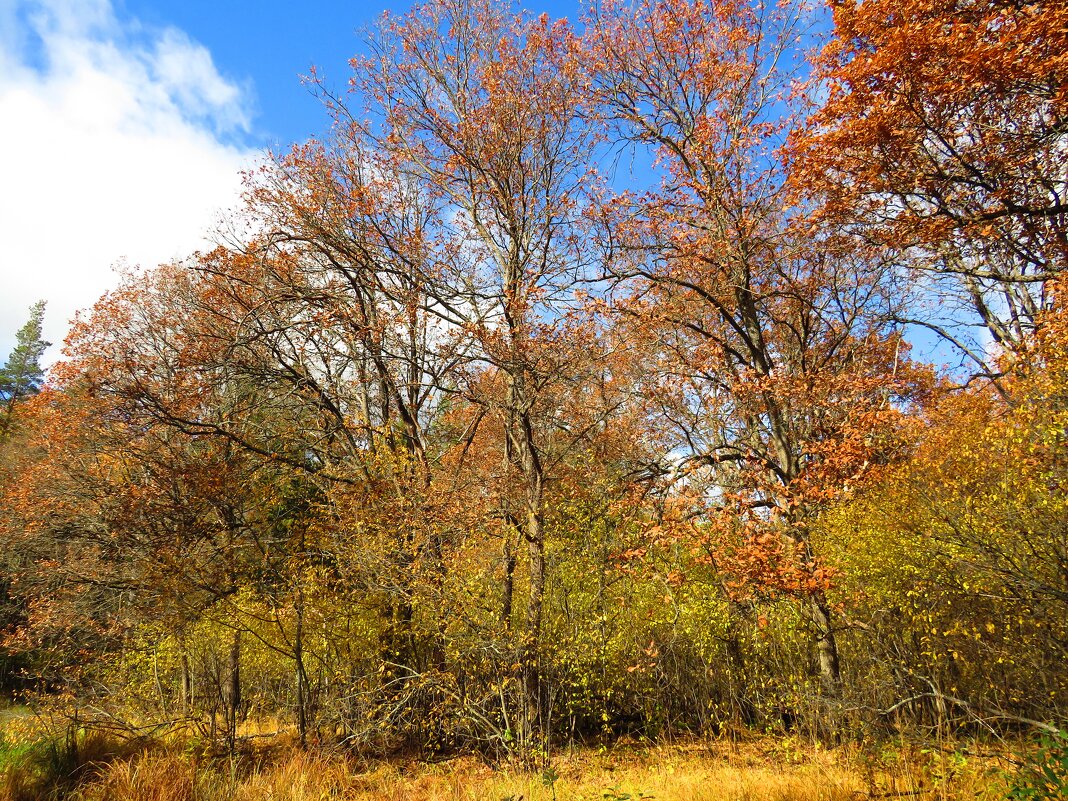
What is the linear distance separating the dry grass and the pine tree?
32.5 m

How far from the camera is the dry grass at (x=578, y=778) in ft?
18.4

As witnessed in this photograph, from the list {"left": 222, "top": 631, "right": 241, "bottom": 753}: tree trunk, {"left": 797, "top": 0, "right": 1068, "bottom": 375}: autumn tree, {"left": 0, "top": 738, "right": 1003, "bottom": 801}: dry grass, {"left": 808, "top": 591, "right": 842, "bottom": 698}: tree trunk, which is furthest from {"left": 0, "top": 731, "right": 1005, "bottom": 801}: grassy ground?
{"left": 797, "top": 0, "right": 1068, "bottom": 375}: autumn tree

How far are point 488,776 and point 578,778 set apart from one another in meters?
1.33

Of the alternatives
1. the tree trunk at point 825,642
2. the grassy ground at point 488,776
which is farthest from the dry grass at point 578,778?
the tree trunk at point 825,642

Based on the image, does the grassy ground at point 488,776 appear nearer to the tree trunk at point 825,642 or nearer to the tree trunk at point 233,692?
the tree trunk at point 233,692

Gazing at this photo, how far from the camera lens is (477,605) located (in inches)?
307

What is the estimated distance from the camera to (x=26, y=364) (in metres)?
32.9

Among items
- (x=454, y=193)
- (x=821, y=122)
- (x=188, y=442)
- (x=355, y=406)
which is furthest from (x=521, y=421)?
(x=821, y=122)

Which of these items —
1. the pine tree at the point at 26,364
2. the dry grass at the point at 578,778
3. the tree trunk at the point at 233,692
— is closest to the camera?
the dry grass at the point at 578,778

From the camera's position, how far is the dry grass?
18.4 ft

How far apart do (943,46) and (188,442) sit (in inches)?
476

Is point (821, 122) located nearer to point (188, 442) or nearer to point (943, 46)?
point (943, 46)

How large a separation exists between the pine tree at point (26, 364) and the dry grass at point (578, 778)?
32.5 meters

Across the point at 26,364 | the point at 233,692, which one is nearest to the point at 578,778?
the point at 233,692
